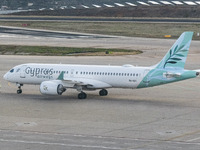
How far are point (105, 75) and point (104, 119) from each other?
10918 mm

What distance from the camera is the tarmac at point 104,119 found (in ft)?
119

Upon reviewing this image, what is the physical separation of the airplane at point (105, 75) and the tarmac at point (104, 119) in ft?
4.98

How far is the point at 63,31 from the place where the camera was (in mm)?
163500

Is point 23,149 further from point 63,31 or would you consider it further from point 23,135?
point 63,31

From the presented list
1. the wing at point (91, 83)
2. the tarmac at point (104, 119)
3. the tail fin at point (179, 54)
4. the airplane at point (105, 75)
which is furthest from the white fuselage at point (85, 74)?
the tail fin at point (179, 54)

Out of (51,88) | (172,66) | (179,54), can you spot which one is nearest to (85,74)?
(51,88)

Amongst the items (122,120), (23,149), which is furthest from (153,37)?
(23,149)

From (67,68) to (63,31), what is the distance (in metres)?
107

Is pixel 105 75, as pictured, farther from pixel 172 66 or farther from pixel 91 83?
pixel 172 66

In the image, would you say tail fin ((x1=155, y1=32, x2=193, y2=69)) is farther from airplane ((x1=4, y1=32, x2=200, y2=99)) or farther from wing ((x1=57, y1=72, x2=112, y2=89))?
wing ((x1=57, y1=72, x2=112, y2=89))

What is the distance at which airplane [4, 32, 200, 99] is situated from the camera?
52.3m

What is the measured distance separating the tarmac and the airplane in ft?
4.98

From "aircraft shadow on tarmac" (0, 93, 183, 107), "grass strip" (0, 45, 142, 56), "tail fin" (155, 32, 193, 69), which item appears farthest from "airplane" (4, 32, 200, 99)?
"grass strip" (0, 45, 142, 56)

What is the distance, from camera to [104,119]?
1777 inches
